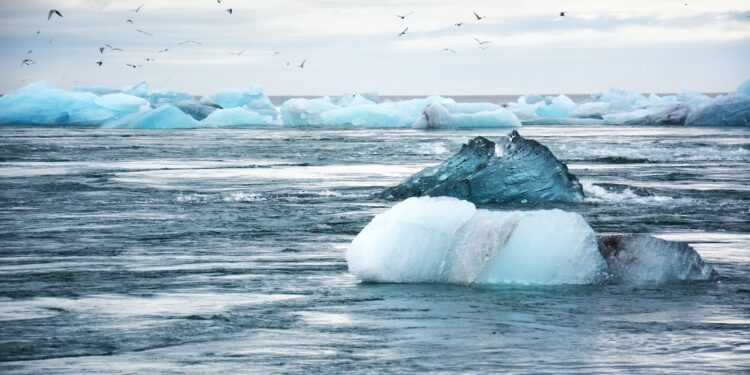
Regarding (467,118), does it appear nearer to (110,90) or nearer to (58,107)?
(58,107)

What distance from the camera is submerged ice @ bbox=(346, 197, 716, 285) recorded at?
888 cm

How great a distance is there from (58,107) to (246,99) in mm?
13790

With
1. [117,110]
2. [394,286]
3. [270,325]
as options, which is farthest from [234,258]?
[117,110]

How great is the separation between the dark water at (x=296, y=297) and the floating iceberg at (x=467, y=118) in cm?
2779

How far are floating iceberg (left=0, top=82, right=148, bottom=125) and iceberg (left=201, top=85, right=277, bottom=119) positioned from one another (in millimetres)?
9611

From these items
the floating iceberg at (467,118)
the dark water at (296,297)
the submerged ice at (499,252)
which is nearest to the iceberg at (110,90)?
the floating iceberg at (467,118)

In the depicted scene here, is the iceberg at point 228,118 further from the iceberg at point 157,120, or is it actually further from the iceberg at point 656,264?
the iceberg at point 656,264

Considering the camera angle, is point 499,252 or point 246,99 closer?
point 499,252

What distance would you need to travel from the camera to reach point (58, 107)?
52094 millimetres

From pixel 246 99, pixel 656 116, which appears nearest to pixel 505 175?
pixel 656 116

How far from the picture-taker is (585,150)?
29688mm

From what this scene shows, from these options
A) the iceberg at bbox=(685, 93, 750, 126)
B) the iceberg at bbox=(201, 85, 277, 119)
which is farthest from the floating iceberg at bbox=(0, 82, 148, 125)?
the iceberg at bbox=(685, 93, 750, 126)

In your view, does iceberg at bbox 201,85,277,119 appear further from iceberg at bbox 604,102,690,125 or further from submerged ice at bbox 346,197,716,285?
submerged ice at bbox 346,197,716,285

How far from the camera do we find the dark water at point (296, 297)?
259 inches
